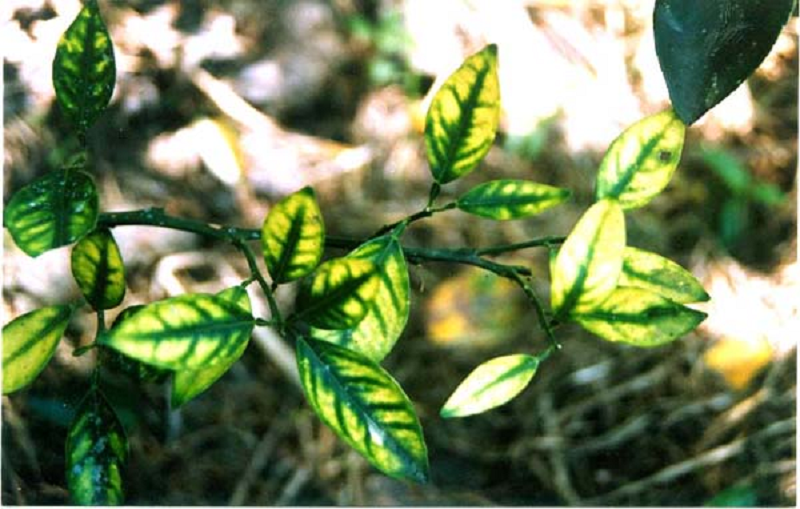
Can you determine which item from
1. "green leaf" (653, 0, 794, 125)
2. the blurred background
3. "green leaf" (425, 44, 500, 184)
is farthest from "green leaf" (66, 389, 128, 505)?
the blurred background

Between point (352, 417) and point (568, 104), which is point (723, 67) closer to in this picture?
point (352, 417)

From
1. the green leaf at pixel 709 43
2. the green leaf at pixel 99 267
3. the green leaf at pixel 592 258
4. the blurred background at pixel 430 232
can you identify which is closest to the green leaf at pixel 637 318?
the green leaf at pixel 592 258

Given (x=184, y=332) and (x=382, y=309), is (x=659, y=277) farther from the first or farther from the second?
(x=184, y=332)

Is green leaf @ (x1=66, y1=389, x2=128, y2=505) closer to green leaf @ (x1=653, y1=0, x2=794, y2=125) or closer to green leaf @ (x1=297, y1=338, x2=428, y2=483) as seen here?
green leaf @ (x1=297, y1=338, x2=428, y2=483)

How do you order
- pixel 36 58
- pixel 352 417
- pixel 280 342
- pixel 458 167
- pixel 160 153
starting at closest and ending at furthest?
pixel 352 417 < pixel 458 167 < pixel 36 58 < pixel 280 342 < pixel 160 153

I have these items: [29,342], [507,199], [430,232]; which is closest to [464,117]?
[507,199]

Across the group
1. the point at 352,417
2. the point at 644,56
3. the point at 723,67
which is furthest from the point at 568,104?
the point at 352,417
